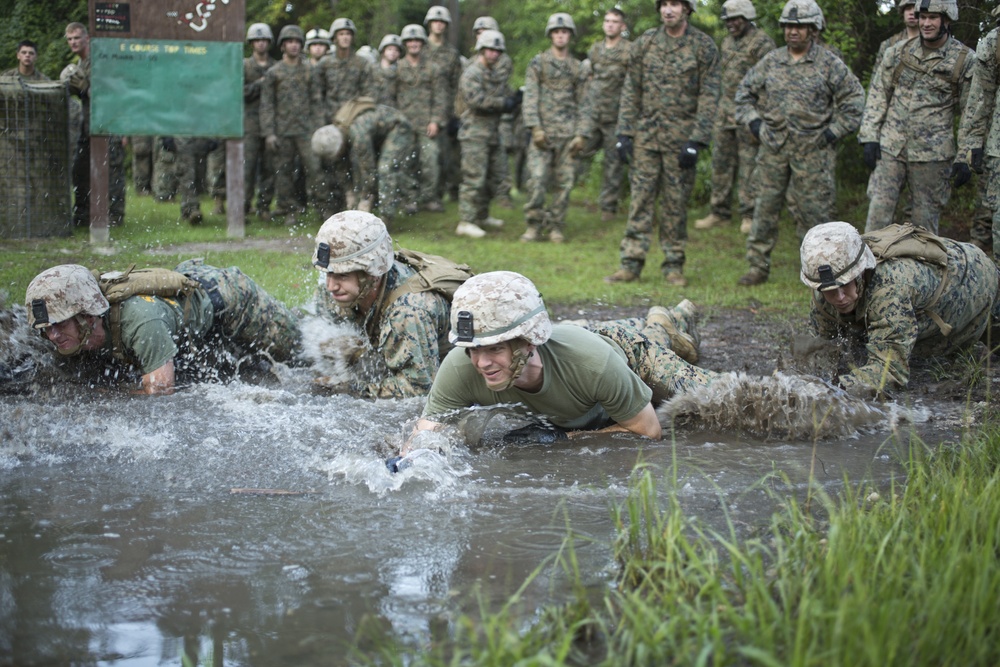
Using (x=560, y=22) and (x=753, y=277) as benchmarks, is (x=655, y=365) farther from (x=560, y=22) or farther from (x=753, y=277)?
(x=560, y=22)

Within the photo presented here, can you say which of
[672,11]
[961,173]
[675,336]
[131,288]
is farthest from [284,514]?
[672,11]

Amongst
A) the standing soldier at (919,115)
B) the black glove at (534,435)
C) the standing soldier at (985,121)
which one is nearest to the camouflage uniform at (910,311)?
the standing soldier at (985,121)

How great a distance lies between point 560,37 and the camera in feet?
41.5

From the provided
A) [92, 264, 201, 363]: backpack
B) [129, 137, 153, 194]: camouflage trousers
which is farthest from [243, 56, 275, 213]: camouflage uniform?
[92, 264, 201, 363]: backpack

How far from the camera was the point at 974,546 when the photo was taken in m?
3.00

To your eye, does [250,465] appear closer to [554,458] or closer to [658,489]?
[554,458]

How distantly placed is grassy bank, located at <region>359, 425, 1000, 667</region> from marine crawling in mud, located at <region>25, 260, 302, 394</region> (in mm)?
3227

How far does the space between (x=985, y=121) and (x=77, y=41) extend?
9834 mm

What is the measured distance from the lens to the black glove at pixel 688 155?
31.6 feet

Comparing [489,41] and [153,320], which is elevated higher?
[489,41]

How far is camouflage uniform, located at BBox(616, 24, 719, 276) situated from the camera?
9.93m

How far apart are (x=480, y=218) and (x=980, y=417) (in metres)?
8.31

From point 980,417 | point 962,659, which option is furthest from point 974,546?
point 980,417

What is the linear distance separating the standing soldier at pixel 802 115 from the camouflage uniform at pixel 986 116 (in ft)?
4.24
